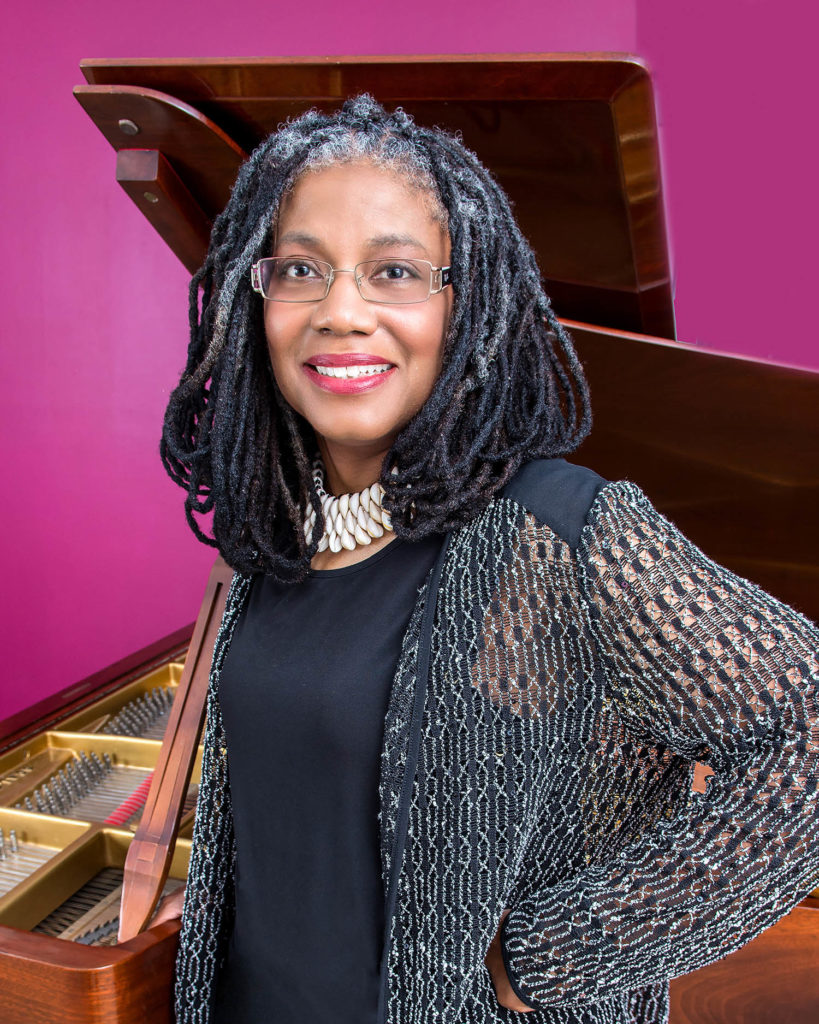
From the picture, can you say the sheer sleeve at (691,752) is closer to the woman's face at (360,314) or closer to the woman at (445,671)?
the woman at (445,671)

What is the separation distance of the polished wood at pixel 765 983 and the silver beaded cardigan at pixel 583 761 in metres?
Answer: 0.35

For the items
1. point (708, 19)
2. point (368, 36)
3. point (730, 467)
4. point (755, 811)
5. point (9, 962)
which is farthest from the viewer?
point (368, 36)

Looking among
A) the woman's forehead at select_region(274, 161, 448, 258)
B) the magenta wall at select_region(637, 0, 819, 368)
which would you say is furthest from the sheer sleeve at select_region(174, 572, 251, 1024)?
the magenta wall at select_region(637, 0, 819, 368)

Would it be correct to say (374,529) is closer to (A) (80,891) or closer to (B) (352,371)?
(B) (352,371)

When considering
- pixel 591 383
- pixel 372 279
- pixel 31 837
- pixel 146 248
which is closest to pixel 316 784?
pixel 372 279

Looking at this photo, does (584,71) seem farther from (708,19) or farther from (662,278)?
(708,19)

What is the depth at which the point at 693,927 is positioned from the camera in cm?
79

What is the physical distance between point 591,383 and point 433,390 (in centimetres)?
42

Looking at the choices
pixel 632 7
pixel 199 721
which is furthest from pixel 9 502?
pixel 632 7

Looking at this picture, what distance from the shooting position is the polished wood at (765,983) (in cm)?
118

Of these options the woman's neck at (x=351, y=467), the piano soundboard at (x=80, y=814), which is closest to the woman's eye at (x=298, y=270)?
the woman's neck at (x=351, y=467)

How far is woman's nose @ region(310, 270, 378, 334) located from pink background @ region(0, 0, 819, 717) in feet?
5.69

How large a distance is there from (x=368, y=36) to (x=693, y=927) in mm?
2559

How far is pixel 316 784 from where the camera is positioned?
0.92 meters
